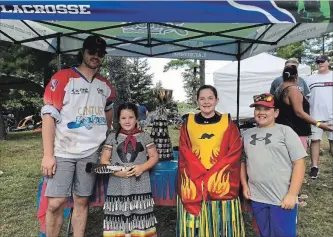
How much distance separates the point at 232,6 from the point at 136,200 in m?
1.52

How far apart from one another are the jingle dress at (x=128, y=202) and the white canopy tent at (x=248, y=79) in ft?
27.2

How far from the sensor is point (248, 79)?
34.5 ft

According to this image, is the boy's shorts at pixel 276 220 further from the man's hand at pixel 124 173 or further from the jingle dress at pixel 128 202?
the man's hand at pixel 124 173

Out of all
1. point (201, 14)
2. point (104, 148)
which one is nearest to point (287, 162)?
point (201, 14)

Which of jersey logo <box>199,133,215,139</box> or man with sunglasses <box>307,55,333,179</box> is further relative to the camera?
man with sunglasses <box>307,55,333,179</box>

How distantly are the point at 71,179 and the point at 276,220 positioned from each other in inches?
59.7

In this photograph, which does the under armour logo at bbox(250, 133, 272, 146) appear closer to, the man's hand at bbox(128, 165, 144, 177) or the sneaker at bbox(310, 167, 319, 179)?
the man's hand at bbox(128, 165, 144, 177)

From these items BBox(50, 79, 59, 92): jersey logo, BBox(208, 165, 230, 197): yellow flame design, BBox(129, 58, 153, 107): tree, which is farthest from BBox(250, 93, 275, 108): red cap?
BBox(129, 58, 153, 107): tree

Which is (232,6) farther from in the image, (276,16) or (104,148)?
(104,148)

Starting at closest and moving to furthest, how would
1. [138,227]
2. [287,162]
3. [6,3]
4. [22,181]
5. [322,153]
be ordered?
[6,3] → [287,162] → [138,227] → [22,181] → [322,153]

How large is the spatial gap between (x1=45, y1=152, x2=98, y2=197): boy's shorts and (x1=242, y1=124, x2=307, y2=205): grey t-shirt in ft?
4.01

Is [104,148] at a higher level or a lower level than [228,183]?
higher

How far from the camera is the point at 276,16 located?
73.2 inches

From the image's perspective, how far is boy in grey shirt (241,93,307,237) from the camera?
2203mm
